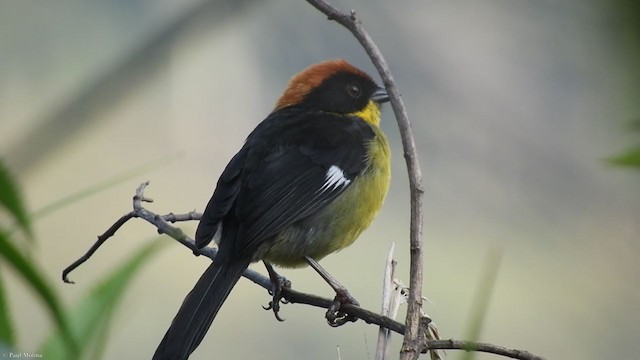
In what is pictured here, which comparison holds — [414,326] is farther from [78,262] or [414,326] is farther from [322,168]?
[322,168]

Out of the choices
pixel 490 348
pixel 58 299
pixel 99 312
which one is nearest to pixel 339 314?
pixel 490 348

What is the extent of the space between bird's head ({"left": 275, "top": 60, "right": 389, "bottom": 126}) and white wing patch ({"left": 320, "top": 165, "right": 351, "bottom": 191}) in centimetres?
56

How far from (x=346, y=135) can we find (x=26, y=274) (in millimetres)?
3003

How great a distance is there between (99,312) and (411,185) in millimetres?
1063

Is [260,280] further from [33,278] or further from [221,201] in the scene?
[33,278]

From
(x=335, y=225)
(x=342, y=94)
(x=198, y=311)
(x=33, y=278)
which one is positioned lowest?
(x=198, y=311)

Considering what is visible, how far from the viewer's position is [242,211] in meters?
3.00

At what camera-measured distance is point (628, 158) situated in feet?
1.93

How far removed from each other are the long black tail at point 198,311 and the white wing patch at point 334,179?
0.54 meters

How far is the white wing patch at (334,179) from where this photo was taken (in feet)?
10.6

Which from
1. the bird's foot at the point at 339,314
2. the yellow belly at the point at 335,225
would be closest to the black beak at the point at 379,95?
the yellow belly at the point at 335,225

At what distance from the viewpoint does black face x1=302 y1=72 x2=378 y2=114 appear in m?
3.84

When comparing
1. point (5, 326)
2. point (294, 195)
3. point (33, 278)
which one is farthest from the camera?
point (294, 195)

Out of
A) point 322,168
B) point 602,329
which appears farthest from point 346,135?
point 602,329
